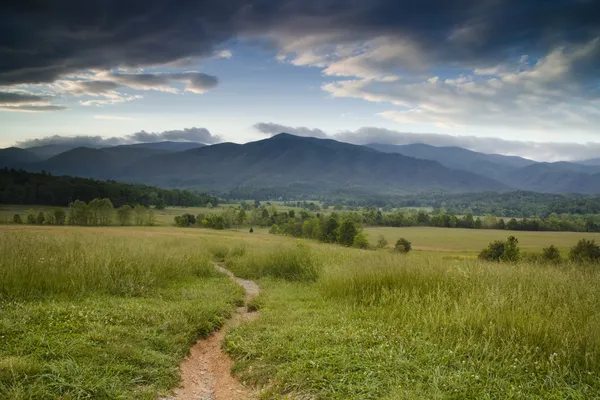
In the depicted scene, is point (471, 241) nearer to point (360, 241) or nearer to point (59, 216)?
point (360, 241)

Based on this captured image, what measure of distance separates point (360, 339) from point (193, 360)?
341 centimetres

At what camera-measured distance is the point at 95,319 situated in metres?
7.15

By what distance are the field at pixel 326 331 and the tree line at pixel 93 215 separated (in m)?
23.5

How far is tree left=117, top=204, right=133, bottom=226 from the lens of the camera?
44594mm

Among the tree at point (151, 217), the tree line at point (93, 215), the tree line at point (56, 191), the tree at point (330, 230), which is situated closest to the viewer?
the tree line at point (56, 191)

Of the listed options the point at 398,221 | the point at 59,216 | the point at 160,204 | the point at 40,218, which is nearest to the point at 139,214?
the point at 59,216

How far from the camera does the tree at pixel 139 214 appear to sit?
47656mm

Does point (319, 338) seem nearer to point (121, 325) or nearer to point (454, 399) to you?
point (454, 399)

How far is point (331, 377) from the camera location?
214 inches

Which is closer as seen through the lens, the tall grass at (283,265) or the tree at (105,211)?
the tall grass at (283,265)

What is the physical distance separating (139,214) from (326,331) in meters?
47.4

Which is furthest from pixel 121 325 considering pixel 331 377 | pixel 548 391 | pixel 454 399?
pixel 548 391

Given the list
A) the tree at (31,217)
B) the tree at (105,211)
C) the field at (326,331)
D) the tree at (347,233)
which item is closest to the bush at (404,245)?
the tree at (347,233)

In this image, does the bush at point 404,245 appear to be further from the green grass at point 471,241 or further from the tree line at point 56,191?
the tree line at point 56,191
